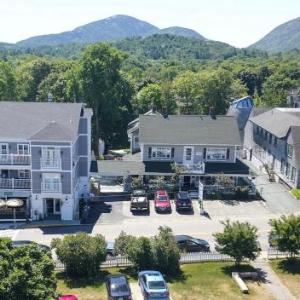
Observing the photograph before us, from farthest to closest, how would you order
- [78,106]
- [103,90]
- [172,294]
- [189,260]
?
1. [103,90]
2. [78,106]
3. [189,260]
4. [172,294]

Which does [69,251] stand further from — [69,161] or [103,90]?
[103,90]

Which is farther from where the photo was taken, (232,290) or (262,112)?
(262,112)

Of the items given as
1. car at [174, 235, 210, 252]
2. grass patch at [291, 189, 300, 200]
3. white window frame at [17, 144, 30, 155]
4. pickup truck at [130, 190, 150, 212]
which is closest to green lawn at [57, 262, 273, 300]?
car at [174, 235, 210, 252]

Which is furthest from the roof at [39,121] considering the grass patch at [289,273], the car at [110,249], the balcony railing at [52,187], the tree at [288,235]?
the grass patch at [289,273]

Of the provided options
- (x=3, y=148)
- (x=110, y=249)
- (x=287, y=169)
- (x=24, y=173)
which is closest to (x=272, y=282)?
(x=110, y=249)

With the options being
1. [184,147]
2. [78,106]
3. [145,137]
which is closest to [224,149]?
[184,147]

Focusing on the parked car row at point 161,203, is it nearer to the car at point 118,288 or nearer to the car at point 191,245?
the car at point 191,245
